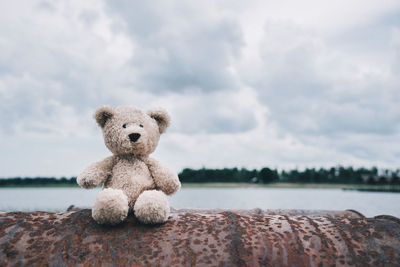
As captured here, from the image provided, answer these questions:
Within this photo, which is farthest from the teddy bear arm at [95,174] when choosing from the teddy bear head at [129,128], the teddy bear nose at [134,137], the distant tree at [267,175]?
the distant tree at [267,175]

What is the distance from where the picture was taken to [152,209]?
1.90 meters

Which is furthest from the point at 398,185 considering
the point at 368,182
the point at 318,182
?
the point at 318,182

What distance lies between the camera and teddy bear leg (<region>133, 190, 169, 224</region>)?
74.2 inches

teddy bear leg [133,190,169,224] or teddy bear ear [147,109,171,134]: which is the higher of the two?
teddy bear ear [147,109,171,134]

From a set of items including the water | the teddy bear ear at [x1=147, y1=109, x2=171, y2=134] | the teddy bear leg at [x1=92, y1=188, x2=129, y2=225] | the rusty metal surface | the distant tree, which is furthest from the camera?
the distant tree

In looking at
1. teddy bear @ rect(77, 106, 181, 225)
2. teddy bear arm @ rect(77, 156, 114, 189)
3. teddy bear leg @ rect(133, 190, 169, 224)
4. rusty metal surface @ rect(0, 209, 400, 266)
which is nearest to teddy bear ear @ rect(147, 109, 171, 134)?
teddy bear @ rect(77, 106, 181, 225)

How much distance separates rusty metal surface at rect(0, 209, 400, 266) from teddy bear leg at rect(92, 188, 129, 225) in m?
0.05

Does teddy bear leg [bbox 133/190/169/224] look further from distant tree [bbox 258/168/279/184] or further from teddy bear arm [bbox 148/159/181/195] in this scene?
distant tree [bbox 258/168/279/184]

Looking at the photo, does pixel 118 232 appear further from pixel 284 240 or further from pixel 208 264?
pixel 284 240

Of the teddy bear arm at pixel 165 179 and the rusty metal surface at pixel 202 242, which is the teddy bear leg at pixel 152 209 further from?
the teddy bear arm at pixel 165 179

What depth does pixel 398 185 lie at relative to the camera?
9088 cm

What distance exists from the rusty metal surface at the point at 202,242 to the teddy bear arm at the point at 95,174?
0.47 meters

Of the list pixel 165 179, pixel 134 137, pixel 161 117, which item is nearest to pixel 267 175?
pixel 161 117

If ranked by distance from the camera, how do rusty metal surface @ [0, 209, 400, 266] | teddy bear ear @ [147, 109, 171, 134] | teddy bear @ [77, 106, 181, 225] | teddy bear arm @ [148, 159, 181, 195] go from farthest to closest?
teddy bear ear @ [147, 109, 171, 134], teddy bear arm @ [148, 159, 181, 195], teddy bear @ [77, 106, 181, 225], rusty metal surface @ [0, 209, 400, 266]
